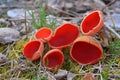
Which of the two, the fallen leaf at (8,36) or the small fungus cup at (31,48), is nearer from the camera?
the small fungus cup at (31,48)

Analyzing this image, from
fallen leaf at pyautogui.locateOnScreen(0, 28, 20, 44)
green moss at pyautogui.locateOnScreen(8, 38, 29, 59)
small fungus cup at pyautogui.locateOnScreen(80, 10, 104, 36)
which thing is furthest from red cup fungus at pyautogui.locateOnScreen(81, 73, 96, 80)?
fallen leaf at pyautogui.locateOnScreen(0, 28, 20, 44)

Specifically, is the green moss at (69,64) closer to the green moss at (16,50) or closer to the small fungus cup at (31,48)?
the small fungus cup at (31,48)

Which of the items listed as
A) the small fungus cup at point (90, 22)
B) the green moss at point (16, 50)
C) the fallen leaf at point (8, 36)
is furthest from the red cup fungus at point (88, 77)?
the fallen leaf at point (8, 36)

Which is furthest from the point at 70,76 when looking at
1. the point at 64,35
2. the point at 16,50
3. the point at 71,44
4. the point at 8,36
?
the point at 8,36

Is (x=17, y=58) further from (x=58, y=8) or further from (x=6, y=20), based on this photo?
(x=58, y=8)

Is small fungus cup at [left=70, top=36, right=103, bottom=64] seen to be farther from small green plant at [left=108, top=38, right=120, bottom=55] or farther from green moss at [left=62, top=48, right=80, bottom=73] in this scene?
small green plant at [left=108, top=38, right=120, bottom=55]

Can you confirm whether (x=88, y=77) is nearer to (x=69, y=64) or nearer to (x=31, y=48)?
(x=69, y=64)
